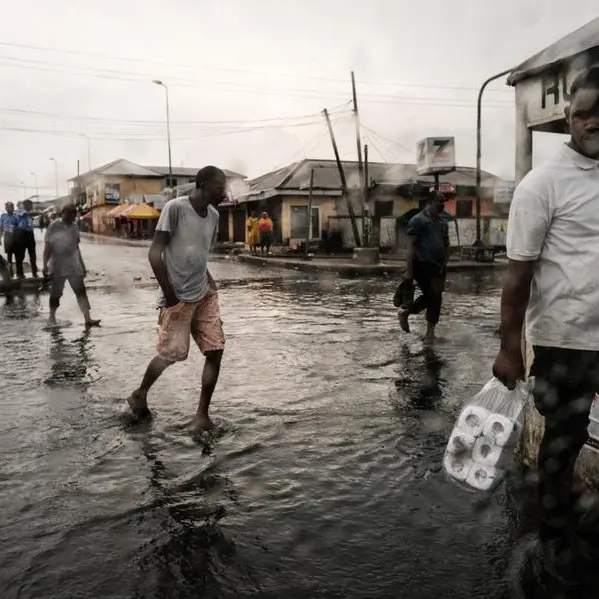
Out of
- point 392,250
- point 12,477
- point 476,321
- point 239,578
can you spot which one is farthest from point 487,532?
point 392,250

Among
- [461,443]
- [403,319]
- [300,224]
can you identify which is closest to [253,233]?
[300,224]

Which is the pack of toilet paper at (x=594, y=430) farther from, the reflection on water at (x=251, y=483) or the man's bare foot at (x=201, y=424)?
the man's bare foot at (x=201, y=424)

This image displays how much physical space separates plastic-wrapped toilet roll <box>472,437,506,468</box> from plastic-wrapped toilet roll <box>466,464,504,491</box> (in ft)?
0.06

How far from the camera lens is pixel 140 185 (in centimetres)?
6309

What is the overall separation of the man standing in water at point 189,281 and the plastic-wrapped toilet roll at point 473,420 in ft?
6.45

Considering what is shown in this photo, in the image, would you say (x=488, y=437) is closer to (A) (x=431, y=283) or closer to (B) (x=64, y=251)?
(A) (x=431, y=283)

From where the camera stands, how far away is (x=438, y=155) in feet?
77.0

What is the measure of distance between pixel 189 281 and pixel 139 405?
979mm

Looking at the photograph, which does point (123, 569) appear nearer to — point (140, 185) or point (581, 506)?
point (581, 506)

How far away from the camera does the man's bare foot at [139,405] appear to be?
4.36 meters

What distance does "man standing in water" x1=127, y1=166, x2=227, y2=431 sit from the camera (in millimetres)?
3998

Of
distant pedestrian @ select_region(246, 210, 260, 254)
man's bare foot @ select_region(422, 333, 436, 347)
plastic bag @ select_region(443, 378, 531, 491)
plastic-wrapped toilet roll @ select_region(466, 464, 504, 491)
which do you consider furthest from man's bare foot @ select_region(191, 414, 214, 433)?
distant pedestrian @ select_region(246, 210, 260, 254)

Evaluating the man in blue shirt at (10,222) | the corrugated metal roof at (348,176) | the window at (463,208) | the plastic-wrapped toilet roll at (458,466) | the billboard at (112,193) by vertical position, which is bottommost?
the plastic-wrapped toilet roll at (458,466)

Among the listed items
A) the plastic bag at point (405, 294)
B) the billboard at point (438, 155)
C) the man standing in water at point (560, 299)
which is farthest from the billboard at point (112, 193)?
the man standing in water at point (560, 299)
